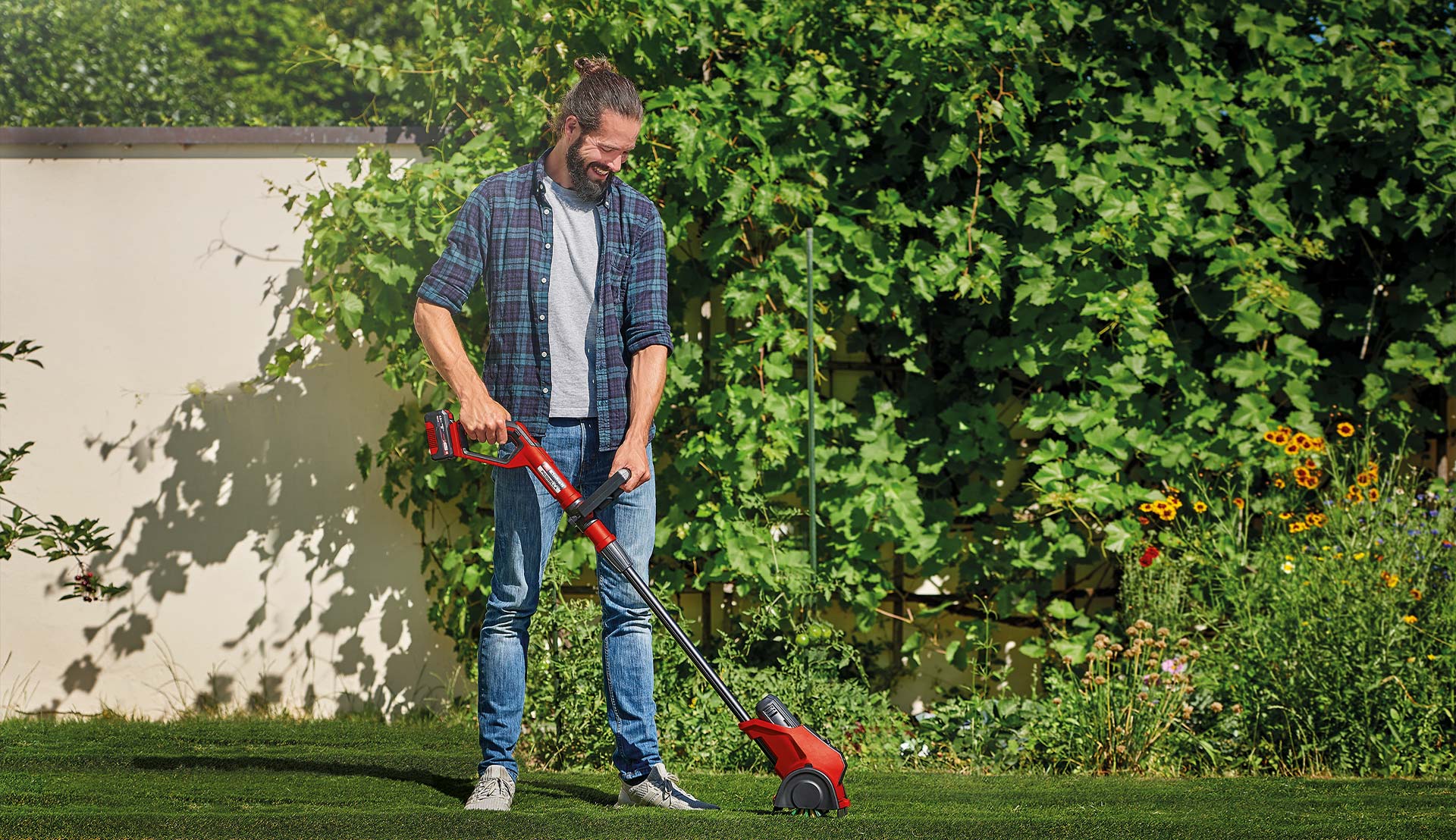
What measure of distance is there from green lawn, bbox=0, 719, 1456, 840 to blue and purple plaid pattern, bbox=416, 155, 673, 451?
0.82m

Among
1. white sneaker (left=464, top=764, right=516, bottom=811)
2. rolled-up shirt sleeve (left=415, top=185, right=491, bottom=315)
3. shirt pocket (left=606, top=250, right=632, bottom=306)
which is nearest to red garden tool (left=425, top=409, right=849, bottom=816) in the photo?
rolled-up shirt sleeve (left=415, top=185, right=491, bottom=315)

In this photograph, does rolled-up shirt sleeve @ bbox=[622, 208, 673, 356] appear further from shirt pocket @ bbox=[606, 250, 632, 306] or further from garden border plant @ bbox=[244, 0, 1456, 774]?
garden border plant @ bbox=[244, 0, 1456, 774]

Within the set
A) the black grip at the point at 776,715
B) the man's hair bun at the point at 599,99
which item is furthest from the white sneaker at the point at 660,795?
the man's hair bun at the point at 599,99

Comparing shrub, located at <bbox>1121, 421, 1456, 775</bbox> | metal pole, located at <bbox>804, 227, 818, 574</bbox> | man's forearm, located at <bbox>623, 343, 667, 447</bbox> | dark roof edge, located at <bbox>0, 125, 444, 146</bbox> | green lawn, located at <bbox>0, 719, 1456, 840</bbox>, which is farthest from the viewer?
dark roof edge, located at <bbox>0, 125, 444, 146</bbox>

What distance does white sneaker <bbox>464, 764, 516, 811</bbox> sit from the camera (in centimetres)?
250

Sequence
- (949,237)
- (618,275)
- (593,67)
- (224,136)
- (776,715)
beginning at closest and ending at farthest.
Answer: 1. (776,715)
2. (593,67)
3. (618,275)
4. (949,237)
5. (224,136)

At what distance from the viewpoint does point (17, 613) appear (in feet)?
12.2

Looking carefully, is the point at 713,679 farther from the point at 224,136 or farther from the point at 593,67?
the point at 224,136

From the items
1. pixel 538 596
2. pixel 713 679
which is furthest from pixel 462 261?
pixel 713 679

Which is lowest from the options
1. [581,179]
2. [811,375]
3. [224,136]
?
[811,375]

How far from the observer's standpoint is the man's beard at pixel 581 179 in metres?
2.49

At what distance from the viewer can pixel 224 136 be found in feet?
12.2

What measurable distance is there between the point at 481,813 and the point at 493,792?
9cm

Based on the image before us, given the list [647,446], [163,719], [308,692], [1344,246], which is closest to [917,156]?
[1344,246]
